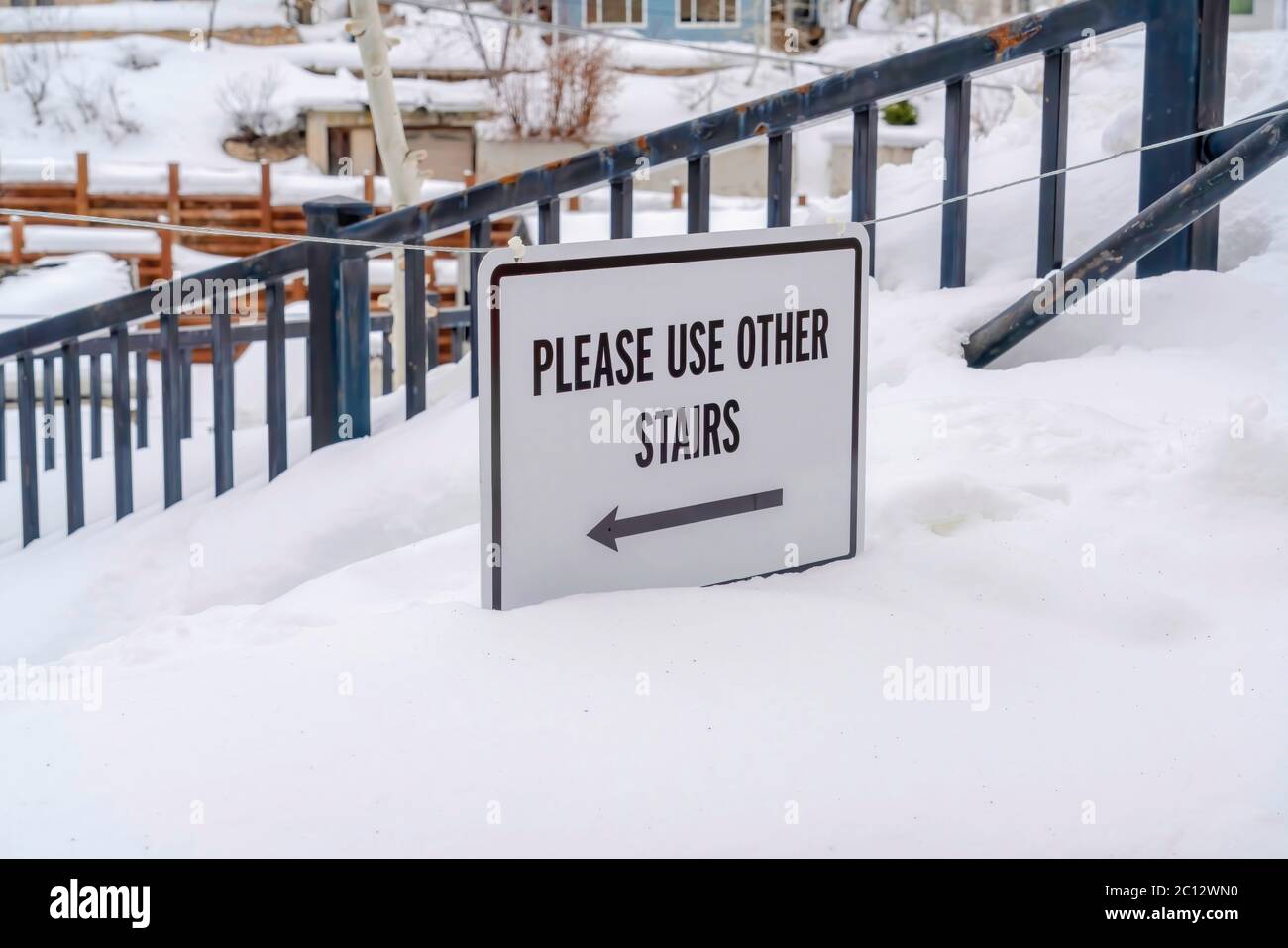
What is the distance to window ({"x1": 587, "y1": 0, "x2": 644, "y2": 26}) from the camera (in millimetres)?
29703

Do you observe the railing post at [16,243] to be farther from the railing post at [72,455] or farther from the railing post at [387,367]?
the railing post at [72,455]

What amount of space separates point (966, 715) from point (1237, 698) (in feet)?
1.48

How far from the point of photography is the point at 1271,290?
13.1 feet

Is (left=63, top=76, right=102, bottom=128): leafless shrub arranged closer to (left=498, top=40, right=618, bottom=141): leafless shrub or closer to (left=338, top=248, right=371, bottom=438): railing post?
(left=498, top=40, right=618, bottom=141): leafless shrub

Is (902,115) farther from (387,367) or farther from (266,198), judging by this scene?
(387,367)

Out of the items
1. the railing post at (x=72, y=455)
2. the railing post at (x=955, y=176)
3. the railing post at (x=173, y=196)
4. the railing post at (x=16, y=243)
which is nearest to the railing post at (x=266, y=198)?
the railing post at (x=173, y=196)

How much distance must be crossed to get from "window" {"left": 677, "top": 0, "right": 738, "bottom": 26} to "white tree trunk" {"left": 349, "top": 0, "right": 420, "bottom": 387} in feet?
69.0

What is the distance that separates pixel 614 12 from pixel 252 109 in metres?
7.36

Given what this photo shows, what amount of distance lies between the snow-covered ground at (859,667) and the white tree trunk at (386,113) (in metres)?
5.22

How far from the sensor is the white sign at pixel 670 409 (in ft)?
8.93

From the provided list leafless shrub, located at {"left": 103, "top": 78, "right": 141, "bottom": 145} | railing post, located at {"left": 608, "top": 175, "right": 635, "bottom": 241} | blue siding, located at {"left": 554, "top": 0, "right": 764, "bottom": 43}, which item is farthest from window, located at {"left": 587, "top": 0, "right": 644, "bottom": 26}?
railing post, located at {"left": 608, "top": 175, "right": 635, "bottom": 241}

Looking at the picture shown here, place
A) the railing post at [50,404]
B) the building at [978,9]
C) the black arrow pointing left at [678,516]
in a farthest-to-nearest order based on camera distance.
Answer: the building at [978,9] < the railing post at [50,404] < the black arrow pointing left at [678,516]

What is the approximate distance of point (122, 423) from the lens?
18.1 feet
